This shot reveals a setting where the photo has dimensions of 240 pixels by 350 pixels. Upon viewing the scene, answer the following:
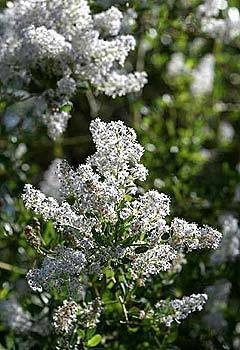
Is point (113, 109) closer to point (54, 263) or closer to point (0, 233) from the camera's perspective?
point (0, 233)

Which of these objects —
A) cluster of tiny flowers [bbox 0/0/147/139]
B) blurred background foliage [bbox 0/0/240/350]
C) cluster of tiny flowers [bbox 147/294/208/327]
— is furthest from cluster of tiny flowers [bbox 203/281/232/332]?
cluster of tiny flowers [bbox 147/294/208/327]

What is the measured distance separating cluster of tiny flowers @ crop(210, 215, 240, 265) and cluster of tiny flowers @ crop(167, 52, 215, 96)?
1.24 meters

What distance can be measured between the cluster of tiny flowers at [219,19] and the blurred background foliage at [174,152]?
46 millimetres

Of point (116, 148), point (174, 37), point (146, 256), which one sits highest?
point (116, 148)

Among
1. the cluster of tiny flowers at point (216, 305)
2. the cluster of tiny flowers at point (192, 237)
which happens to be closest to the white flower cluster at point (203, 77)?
the cluster of tiny flowers at point (216, 305)

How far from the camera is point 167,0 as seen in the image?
3.15m

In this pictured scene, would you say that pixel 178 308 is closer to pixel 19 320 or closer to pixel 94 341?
pixel 94 341

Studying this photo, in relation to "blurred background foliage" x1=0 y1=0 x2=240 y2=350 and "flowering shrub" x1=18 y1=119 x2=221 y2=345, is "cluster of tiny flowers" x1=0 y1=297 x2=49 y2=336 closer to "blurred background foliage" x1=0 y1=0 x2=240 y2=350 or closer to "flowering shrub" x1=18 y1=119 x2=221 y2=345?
"blurred background foliage" x1=0 y1=0 x2=240 y2=350

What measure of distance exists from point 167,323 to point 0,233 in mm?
773

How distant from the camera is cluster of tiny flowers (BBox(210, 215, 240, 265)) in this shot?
2.79m

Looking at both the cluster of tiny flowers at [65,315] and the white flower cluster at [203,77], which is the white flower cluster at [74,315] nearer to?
the cluster of tiny flowers at [65,315]

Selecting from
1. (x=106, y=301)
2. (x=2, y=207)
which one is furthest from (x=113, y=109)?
(x=106, y=301)

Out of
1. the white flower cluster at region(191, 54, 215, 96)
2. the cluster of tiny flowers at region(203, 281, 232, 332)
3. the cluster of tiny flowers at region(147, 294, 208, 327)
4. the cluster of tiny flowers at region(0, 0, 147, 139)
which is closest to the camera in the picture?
the cluster of tiny flowers at region(147, 294, 208, 327)

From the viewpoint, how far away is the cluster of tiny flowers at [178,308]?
193 cm
